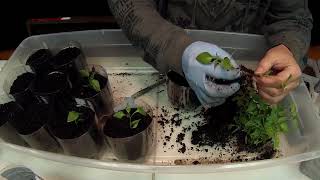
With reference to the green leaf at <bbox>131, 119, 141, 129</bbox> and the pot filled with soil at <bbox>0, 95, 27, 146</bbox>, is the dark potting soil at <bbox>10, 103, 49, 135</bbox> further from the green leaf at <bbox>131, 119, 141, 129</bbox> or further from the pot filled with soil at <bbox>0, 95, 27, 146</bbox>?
the green leaf at <bbox>131, 119, 141, 129</bbox>

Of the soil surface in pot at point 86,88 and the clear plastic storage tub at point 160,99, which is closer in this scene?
the clear plastic storage tub at point 160,99

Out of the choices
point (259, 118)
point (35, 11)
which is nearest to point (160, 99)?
point (259, 118)

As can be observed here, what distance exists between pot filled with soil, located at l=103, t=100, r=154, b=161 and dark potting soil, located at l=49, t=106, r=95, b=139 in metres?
0.05

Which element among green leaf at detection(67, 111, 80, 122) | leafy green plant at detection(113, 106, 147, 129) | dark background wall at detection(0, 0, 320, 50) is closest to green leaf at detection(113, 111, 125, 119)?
leafy green plant at detection(113, 106, 147, 129)

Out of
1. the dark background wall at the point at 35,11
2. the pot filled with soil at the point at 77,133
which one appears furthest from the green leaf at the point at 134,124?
the dark background wall at the point at 35,11

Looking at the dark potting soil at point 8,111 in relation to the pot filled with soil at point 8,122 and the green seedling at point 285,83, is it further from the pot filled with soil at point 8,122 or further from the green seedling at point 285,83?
the green seedling at point 285,83

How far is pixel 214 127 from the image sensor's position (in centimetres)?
95

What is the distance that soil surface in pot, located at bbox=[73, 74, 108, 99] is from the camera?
979 mm

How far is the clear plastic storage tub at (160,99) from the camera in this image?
2.53ft

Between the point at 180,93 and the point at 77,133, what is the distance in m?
0.30

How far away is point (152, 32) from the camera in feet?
2.87

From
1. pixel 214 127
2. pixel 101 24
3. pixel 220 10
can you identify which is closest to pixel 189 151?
pixel 214 127

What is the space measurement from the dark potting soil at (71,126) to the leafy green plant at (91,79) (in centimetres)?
8

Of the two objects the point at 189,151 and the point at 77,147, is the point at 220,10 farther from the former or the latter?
the point at 77,147
